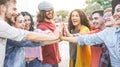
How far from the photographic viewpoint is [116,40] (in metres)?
3.77

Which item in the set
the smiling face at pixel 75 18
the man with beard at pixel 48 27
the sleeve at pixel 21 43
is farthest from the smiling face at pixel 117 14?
the man with beard at pixel 48 27

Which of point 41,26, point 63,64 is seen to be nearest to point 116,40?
point 41,26

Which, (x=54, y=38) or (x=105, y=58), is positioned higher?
(x=54, y=38)

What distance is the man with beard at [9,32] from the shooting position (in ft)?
12.1

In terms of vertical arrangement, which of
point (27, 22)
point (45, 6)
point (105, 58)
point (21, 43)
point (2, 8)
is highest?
point (2, 8)

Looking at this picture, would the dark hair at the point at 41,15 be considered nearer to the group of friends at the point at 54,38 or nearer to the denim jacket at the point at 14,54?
the group of friends at the point at 54,38

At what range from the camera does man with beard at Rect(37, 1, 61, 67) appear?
5465 mm

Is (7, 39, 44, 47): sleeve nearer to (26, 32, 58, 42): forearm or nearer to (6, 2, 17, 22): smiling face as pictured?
(26, 32, 58, 42): forearm

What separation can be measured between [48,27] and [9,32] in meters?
1.89

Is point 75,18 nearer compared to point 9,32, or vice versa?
point 9,32

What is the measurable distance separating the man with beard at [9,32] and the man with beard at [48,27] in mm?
1105

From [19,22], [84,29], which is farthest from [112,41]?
[19,22]

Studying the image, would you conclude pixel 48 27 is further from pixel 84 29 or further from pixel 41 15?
pixel 84 29

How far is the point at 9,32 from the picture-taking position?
3721 millimetres
